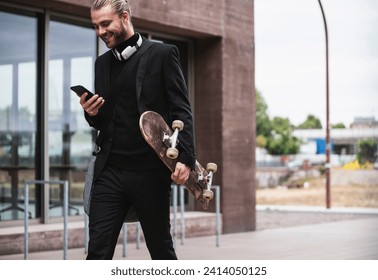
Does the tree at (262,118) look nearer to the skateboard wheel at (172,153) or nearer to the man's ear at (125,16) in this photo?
the man's ear at (125,16)

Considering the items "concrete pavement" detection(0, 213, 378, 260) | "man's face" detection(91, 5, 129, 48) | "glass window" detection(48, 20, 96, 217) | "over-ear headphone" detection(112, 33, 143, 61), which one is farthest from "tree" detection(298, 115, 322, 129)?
"man's face" detection(91, 5, 129, 48)

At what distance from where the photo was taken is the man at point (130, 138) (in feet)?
12.1

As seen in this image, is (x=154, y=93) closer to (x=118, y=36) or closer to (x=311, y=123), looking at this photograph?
(x=118, y=36)

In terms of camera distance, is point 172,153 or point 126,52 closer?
point 172,153

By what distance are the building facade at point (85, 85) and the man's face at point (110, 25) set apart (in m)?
4.73

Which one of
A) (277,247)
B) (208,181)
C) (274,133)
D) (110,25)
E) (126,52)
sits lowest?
(277,247)

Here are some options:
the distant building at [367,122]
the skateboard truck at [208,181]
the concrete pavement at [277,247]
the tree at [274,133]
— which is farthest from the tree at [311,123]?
A: the skateboard truck at [208,181]

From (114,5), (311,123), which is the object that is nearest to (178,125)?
(114,5)

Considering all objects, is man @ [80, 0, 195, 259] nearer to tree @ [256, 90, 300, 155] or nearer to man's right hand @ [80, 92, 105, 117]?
man's right hand @ [80, 92, 105, 117]

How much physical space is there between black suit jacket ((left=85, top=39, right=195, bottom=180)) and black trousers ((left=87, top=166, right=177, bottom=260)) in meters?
0.11

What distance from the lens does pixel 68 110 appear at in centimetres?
910

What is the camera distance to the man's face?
3.68m

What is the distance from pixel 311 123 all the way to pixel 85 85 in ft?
268
